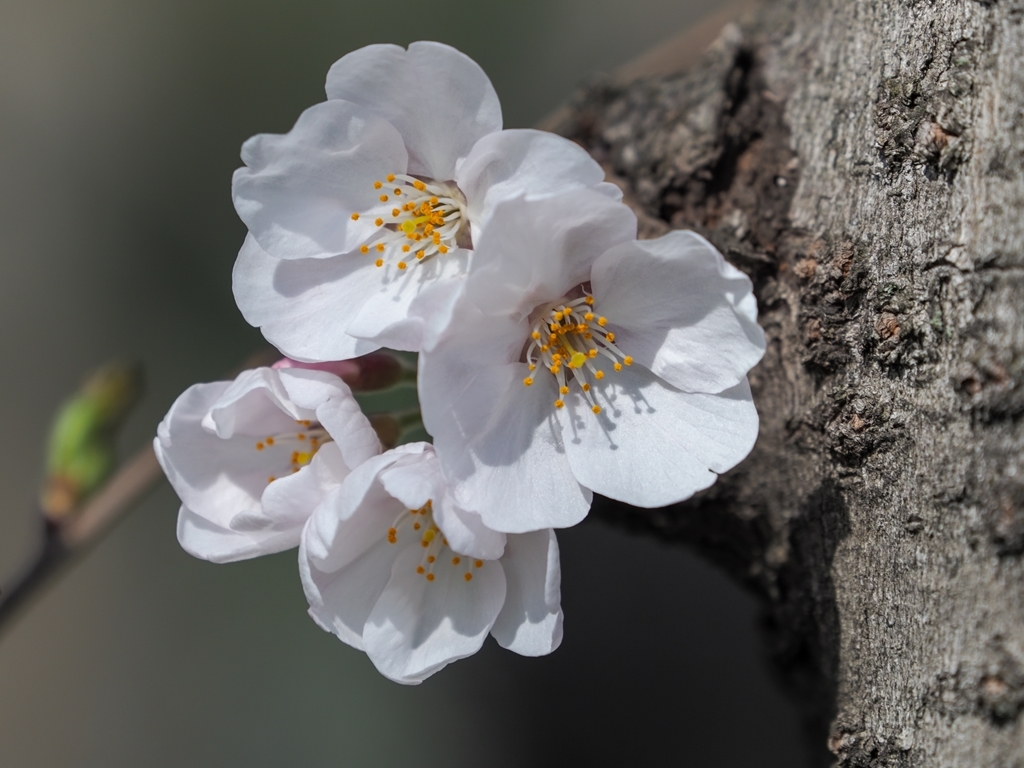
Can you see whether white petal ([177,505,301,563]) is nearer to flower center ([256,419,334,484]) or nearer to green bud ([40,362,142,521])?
flower center ([256,419,334,484])

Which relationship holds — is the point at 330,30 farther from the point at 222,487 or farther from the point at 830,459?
the point at 830,459

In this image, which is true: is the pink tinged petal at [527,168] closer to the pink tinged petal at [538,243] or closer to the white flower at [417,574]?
the pink tinged petal at [538,243]

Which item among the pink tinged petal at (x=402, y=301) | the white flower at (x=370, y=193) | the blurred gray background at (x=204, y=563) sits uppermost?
the white flower at (x=370, y=193)

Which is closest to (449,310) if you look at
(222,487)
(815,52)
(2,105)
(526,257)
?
(526,257)

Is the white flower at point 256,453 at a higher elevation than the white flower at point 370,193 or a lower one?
lower

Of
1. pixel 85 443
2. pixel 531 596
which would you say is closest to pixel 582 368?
pixel 531 596

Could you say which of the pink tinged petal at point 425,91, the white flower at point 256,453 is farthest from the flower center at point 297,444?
the pink tinged petal at point 425,91

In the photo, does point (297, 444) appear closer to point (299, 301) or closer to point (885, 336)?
point (299, 301)
